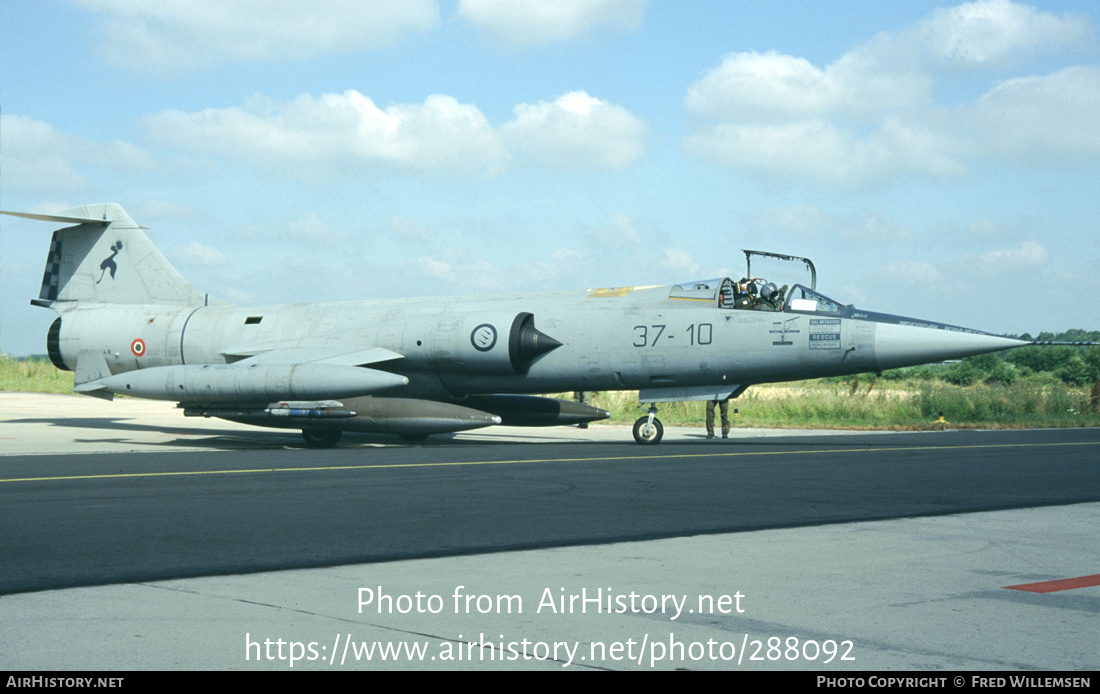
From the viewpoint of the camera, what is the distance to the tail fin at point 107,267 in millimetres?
23375

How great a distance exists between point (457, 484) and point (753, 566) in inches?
220

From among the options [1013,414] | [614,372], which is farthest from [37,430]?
[1013,414]

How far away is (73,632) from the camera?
14.9 ft

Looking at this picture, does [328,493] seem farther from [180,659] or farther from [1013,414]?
[1013,414]

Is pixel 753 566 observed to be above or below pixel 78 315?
below

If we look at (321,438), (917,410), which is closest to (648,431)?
(321,438)

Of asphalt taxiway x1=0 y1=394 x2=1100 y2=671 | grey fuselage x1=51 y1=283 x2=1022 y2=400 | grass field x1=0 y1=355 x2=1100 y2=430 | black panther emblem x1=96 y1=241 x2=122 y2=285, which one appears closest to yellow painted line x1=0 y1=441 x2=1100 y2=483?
asphalt taxiway x1=0 y1=394 x2=1100 y2=671

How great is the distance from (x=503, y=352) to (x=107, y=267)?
10823 mm

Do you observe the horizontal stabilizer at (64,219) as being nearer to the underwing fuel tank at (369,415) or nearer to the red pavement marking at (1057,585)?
the underwing fuel tank at (369,415)

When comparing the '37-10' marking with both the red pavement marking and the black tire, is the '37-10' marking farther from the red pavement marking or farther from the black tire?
the red pavement marking

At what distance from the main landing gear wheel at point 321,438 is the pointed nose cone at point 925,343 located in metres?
10.3

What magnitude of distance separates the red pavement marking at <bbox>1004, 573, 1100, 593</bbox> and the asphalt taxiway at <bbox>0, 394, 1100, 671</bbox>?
0.10 ft

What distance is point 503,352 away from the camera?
1862 cm

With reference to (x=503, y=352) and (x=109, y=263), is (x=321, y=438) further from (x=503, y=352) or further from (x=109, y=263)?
(x=109, y=263)
